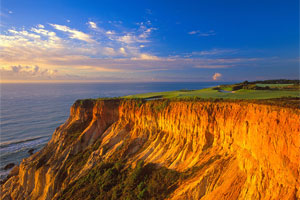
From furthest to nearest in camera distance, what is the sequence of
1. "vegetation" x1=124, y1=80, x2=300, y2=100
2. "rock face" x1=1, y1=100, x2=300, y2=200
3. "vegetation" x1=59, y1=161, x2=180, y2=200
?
1. "vegetation" x1=124, y1=80, x2=300, y2=100
2. "vegetation" x1=59, y1=161, x2=180, y2=200
3. "rock face" x1=1, y1=100, x2=300, y2=200

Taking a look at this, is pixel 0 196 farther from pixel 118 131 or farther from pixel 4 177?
pixel 118 131

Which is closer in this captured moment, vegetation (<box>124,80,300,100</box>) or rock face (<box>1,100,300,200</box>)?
rock face (<box>1,100,300,200</box>)

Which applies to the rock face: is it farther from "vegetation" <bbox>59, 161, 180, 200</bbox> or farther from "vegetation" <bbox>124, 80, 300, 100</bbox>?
"vegetation" <bbox>124, 80, 300, 100</bbox>

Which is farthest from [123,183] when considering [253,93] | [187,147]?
[253,93]

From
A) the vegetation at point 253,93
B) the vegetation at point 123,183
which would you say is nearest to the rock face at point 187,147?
the vegetation at point 123,183

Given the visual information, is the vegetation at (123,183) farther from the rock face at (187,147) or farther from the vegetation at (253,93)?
the vegetation at (253,93)

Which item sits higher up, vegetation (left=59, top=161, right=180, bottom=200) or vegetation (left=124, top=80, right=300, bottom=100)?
vegetation (left=124, top=80, right=300, bottom=100)

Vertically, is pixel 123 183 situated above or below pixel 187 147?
below

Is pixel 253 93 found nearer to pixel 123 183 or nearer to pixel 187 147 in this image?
pixel 187 147

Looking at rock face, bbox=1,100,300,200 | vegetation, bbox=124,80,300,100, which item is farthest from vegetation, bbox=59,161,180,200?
vegetation, bbox=124,80,300,100
